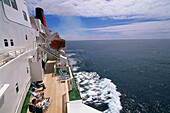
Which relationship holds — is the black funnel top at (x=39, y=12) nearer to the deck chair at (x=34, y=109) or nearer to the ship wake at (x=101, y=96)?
the ship wake at (x=101, y=96)

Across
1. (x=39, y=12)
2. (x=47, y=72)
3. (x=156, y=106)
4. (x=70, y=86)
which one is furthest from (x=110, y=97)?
(x=39, y=12)

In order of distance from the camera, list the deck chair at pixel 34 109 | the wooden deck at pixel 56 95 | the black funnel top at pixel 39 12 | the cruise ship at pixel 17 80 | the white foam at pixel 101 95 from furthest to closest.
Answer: the black funnel top at pixel 39 12
the white foam at pixel 101 95
the wooden deck at pixel 56 95
the deck chair at pixel 34 109
the cruise ship at pixel 17 80

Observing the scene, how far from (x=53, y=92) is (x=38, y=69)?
10.4 feet

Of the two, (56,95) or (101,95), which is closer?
(56,95)

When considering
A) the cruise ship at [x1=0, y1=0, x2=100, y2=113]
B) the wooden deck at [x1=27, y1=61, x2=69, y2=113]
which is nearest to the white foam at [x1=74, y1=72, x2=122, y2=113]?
the wooden deck at [x1=27, y1=61, x2=69, y2=113]

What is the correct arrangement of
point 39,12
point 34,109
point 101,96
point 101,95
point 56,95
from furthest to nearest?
point 39,12 → point 101,95 → point 101,96 → point 56,95 → point 34,109

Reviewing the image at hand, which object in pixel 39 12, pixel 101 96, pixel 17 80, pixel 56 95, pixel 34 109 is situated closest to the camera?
pixel 17 80

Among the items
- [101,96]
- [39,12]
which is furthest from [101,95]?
[39,12]

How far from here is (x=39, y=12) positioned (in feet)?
96.0

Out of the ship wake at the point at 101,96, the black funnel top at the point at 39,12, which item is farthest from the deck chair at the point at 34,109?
the black funnel top at the point at 39,12

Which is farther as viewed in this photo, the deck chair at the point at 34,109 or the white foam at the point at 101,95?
the white foam at the point at 101,95

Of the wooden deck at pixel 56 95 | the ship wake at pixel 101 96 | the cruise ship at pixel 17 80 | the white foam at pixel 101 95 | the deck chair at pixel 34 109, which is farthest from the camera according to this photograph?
the white foam at pixel 101 95

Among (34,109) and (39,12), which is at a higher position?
(39,12)

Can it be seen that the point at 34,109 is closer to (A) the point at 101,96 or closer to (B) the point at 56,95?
(B) the point at 56,95
